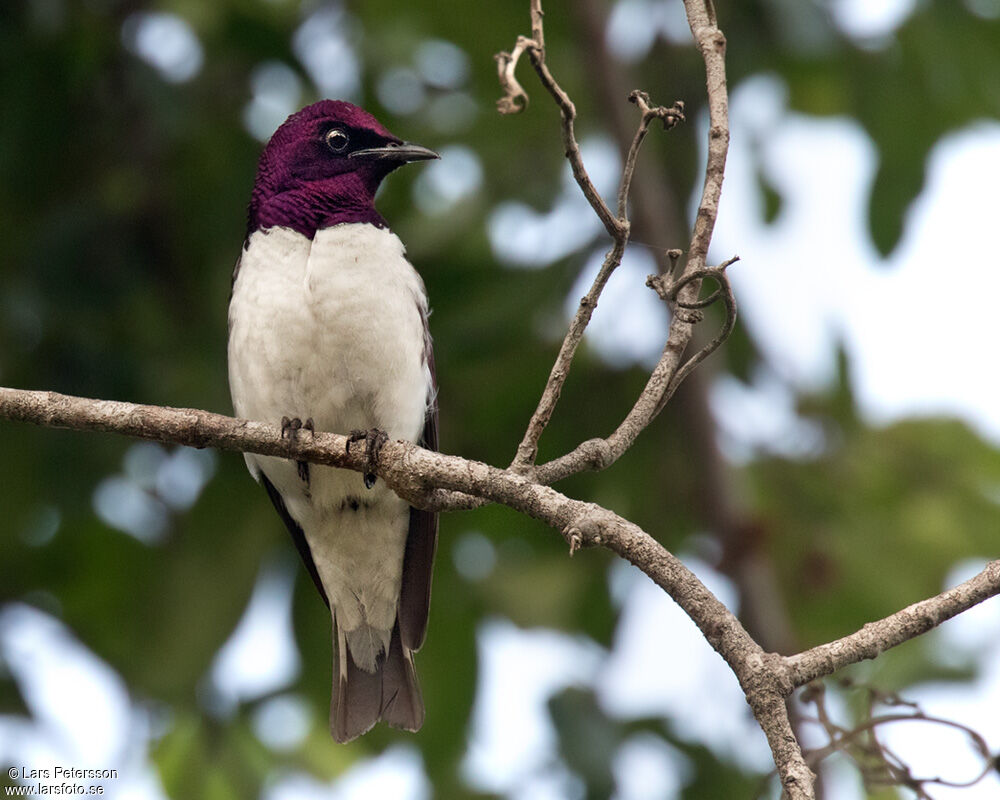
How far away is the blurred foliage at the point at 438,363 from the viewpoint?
19.3ft

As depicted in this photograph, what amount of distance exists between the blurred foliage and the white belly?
2.71 feet

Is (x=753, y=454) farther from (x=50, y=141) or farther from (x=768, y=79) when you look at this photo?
(x=50, y=141)

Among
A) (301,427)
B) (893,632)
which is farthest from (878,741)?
(301,427)

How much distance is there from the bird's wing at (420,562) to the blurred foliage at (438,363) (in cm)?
52

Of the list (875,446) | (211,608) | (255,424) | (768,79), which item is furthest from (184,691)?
(768,79)

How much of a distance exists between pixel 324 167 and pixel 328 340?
968mm

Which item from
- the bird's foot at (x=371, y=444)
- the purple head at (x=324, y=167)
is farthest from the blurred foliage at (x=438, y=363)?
the bird's foot at (x=371, y=444)

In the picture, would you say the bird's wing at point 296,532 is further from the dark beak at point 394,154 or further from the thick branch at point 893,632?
the thick branch at point 893,632

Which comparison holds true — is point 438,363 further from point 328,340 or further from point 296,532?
point 328,340

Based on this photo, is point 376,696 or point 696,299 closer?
point 696,299

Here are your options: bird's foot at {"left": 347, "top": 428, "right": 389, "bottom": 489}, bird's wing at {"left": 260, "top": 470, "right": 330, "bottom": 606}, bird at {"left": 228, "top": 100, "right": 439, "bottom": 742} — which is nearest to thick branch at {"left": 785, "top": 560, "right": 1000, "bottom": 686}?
bird's foot at {"left": 347, "top": 428, "right": 389, "bottom": 489}

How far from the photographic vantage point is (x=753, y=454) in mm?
6969

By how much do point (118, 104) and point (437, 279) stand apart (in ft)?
5.95

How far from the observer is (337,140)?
5484mm
